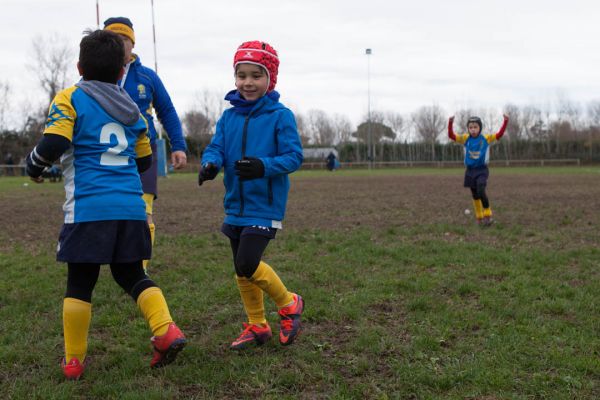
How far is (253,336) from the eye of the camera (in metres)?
3.72

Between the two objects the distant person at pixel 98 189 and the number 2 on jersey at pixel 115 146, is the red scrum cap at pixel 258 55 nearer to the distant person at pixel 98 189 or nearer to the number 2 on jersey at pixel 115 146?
the distant person at pixel 98 189

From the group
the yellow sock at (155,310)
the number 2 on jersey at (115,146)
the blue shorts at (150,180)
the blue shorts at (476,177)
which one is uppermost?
the number 2 on jersey at (115,146)

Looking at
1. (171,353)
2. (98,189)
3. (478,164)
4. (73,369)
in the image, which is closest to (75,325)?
(73,369)

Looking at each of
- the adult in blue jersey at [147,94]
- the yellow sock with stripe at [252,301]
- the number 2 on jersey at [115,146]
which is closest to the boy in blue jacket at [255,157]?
the yellow sock with stripe at [252,301]

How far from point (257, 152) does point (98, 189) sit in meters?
1.04

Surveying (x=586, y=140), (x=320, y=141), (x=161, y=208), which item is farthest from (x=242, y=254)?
(x=320, y=141)

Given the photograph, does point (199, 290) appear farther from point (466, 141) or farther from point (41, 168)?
point (466, 141)

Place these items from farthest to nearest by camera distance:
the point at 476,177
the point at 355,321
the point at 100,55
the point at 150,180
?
the point at 476,177, the point at 150,180, the point at 355,321, the point at 100,55

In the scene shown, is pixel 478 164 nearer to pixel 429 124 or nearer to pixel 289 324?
pixel 289 324

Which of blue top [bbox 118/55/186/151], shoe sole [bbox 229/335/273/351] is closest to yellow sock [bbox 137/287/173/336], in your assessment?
shoe sole [bbox 229/335/273/351]

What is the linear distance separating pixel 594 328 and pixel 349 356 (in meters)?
1.86

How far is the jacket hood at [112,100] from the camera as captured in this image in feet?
9.80

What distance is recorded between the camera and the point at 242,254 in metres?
3.43

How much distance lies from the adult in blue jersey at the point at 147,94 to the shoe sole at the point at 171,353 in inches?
66.8
